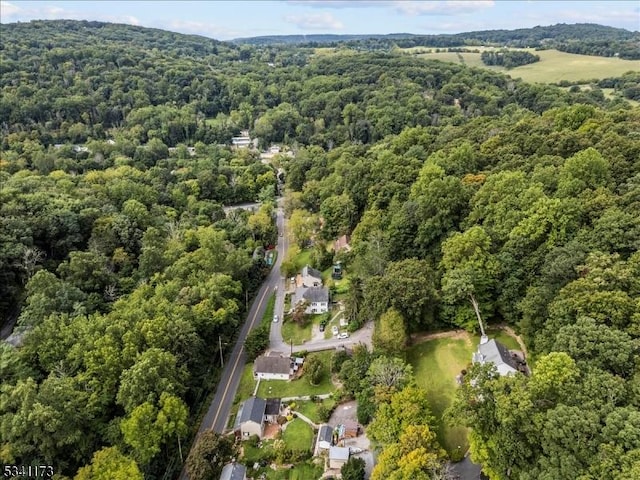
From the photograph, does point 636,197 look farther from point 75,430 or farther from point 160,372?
point 75,430

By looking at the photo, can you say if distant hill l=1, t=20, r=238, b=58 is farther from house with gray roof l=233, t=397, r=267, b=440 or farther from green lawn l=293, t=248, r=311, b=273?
house with gray roof l=233, t=397, r=267, b=440

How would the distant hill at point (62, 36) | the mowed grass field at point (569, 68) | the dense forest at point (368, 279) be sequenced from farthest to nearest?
1. the distant hill at point (62, 36)
2. the mowed grass field at point (569, 68)
3. the dense forest at point (368, 279)

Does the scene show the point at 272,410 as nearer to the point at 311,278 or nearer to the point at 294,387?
the point at 294,387

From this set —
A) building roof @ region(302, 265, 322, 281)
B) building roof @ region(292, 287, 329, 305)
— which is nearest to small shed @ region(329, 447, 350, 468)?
building roof @ region(292, 287, 329, 305)

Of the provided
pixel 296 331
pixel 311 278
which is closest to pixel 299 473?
pixel 296 331

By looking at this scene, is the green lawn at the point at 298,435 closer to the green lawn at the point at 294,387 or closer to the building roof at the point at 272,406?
the building roof at the point at 272,406

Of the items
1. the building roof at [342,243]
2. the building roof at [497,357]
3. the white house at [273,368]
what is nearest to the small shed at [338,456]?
the white house at [273,368]

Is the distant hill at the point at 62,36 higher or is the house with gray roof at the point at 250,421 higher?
the distant hill at the point at 62,36

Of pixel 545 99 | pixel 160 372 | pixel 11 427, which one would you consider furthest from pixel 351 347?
pixel 545 99
